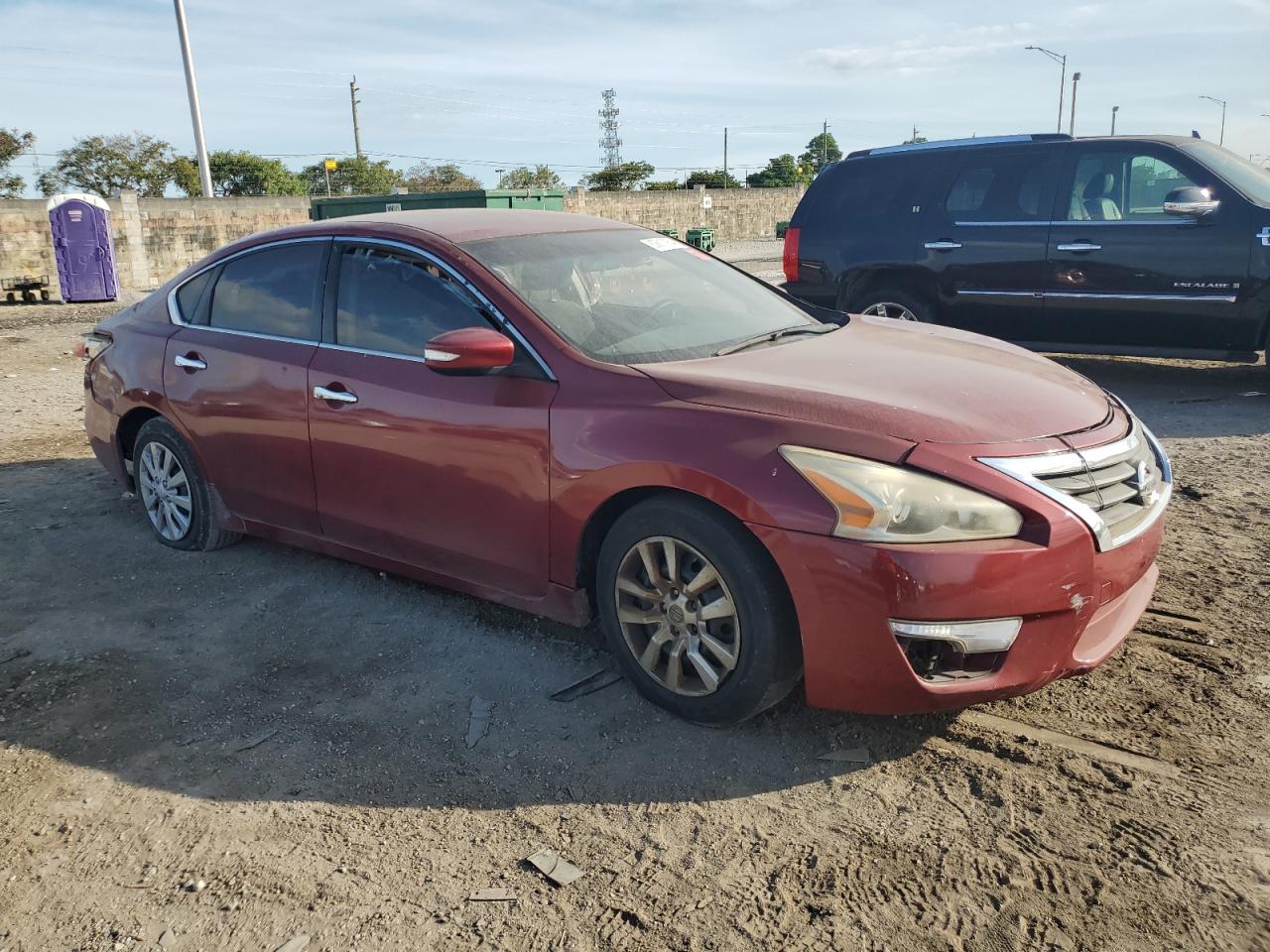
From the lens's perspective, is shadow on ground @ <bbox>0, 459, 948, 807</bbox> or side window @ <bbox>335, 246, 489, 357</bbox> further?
side window @ <bbox>335, 246, 489, 357</bbox>

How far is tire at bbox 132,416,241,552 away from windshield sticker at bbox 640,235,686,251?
2411 millimetres

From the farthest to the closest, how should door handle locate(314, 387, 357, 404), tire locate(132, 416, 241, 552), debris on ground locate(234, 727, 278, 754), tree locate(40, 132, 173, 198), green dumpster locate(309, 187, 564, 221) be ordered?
tree locate(40, 132, 173, 198), green dumpster locate(309, 187, 564, 221), tire locate(132, 416, 241, 552), door handle locate(314, 387, 357, 404), debris on ground locate(234, 727, 278, 754)

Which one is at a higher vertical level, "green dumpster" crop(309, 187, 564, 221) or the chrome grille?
"green dumpster" crop(309, 187, 564, 221)

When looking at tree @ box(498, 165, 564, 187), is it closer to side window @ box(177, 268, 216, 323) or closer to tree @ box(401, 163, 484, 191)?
tree @ box(401, 163, 484, 191)

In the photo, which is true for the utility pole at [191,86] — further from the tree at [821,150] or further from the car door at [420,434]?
the tree at [821,150]

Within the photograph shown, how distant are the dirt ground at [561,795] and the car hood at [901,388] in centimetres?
98

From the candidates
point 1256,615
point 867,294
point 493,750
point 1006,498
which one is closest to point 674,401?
point 1006,498

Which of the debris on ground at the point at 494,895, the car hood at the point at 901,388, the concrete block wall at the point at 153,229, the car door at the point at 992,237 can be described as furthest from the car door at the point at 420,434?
the concrete block wall at the point at 153,229

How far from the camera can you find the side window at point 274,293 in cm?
444

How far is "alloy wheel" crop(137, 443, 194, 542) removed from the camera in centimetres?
511

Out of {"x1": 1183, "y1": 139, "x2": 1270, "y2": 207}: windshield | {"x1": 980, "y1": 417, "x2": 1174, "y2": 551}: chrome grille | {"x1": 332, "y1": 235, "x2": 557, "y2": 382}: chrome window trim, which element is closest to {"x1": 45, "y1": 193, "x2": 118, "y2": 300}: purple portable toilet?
{"x1": 332, "y1": 235, "x2": 557, "y2": 382}: chrome window trim

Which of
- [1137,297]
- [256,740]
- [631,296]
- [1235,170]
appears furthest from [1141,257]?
[256,740]

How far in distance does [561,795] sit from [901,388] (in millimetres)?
1671

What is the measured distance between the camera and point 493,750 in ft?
10.8
